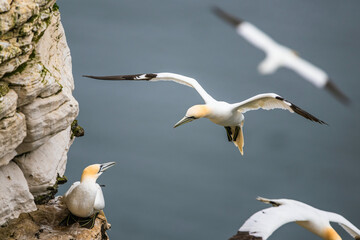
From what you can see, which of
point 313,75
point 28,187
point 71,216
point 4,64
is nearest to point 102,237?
point 71,216

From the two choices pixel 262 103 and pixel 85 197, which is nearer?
pixel 85 197

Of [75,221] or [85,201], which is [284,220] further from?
[75,221]

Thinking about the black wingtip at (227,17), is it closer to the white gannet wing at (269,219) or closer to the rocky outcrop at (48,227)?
the white gannet wing at (269,219)

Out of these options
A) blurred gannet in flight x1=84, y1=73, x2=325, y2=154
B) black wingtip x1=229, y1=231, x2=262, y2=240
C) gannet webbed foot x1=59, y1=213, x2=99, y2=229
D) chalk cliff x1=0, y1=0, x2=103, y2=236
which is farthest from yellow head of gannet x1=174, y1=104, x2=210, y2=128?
black wingtip x1=229, y1=231, x2=262, y2=240

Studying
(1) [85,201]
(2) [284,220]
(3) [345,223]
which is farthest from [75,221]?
(3) [345,223]

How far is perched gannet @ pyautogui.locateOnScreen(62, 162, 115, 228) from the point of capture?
32.1 ft

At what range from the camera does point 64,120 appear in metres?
9.72

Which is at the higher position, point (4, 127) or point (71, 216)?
point (4, 127)

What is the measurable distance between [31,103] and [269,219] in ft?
10.5

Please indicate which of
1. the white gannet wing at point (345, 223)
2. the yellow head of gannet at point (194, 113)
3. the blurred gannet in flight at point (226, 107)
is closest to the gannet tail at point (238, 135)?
the blurred gannet in flight at point (226, 107)

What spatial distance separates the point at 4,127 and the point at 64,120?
4.06ft

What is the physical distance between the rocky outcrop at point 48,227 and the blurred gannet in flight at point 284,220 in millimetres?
2272

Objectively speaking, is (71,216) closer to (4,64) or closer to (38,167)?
(38,167)

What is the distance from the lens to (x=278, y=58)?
28.1ft
